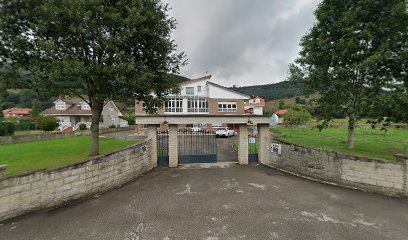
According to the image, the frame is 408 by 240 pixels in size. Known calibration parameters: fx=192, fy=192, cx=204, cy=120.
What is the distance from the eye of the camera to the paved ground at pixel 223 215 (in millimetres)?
5629

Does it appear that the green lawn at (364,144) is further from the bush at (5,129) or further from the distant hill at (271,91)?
the distant hill at (271,91)

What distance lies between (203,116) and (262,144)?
4887mm

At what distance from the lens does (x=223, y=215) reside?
6.70 meters

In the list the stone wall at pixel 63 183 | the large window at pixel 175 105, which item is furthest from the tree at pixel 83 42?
the large window at pixel 175 105

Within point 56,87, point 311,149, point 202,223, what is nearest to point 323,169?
point 311,149

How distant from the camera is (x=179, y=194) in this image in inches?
339

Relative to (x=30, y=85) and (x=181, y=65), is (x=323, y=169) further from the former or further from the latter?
Answer: (x=30, y=85)

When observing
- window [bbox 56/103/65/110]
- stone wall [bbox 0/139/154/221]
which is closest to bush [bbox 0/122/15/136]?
stone wall [bbox 0/139/154/221]

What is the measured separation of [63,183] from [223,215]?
243 inches

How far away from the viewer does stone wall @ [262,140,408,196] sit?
8.12 m

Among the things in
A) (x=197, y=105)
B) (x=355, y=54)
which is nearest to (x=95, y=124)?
(x=355, y=54)

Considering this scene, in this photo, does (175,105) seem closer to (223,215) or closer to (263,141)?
(263,141)

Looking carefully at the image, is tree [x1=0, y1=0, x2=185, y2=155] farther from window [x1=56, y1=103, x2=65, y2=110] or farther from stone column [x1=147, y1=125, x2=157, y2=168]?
window [x1=56, y1=103, x2=65, y2=110]

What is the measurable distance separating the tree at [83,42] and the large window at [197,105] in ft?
94.2
